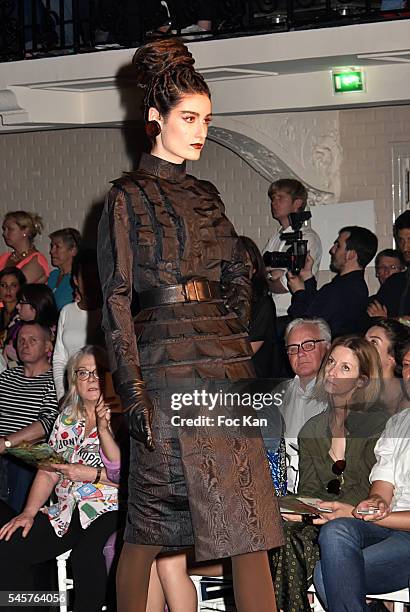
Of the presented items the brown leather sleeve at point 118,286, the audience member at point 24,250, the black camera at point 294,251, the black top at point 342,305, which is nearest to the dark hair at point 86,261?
the black top at point 342,305

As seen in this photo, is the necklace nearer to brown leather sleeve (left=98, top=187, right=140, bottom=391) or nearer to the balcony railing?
the balcony railing

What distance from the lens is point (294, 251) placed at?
22.1 feet

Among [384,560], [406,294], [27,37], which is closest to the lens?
[384,560]

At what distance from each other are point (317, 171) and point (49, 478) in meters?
3.32

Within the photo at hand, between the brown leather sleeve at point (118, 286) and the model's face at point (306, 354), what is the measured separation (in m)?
1.68

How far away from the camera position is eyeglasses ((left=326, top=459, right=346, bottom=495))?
14.5ft

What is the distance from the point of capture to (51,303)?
6.75 m

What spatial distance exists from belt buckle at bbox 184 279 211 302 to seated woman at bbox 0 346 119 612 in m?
1.74

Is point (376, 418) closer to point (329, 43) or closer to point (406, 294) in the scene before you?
point (406, 294)

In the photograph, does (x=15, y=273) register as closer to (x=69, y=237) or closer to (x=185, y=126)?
(x=69, y=237)

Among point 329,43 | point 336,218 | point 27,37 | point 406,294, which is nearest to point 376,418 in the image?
point 406,294

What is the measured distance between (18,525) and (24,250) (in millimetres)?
3312

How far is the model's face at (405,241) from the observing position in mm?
6301

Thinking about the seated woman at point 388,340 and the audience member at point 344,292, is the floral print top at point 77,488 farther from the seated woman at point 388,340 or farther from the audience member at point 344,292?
the audience member at point 344,292
